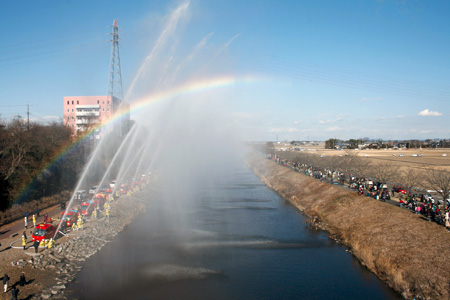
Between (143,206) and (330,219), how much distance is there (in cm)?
2260

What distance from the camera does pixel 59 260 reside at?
2092 centimetres

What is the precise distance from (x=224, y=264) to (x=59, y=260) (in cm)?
1118

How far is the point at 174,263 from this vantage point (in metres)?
21.5

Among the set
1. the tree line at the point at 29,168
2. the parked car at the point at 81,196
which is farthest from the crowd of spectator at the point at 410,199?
the tree line at the point at 29,168

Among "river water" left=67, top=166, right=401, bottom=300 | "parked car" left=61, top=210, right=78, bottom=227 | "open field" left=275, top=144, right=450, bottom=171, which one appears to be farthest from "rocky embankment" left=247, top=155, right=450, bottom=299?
"parked car" left=61, top=210, right=78, bottom=227

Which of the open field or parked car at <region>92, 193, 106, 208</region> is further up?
the open field

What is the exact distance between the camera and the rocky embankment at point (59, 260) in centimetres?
1736

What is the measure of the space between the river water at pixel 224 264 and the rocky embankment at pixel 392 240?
3.56 feet

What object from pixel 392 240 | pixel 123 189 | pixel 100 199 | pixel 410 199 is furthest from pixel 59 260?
pixel 410 199

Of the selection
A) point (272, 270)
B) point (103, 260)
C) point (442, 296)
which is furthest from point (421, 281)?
point (103, 260)

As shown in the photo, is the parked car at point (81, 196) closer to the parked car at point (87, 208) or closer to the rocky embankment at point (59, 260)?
the parked car at point (87, 208)

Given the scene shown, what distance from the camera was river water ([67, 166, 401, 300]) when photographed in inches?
699

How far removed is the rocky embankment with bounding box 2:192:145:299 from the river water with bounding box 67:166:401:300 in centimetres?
74

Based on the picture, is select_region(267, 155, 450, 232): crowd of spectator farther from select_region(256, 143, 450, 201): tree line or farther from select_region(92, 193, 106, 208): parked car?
select_region(92, 193, 106, 208): parked car
